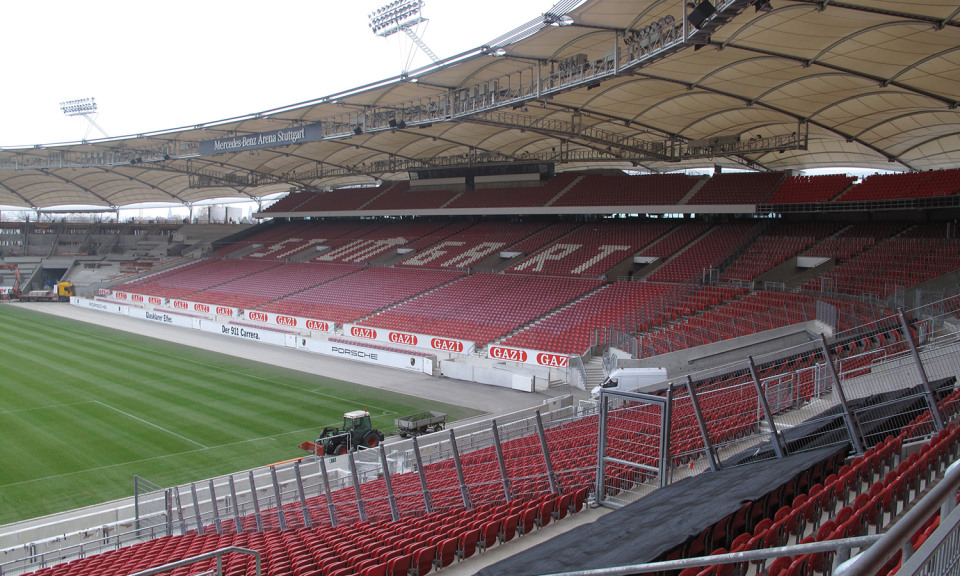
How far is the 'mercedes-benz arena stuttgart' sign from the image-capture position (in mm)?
32562

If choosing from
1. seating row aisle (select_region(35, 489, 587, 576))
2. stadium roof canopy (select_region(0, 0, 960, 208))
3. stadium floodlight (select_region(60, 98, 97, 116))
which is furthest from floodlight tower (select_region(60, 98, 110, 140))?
seating row aisle (select_region(35, 489, 587, 576))

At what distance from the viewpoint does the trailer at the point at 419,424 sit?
60.4ft

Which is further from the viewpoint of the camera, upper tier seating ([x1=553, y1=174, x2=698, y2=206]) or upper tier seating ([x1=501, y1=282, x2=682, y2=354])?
upper tier seating ([x1=553, y1=174, x2=698, y2=206])

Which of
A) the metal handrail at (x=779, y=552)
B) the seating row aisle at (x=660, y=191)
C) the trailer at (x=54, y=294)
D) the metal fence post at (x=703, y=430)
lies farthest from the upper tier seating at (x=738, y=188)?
the trailer at (x=54, y=294)

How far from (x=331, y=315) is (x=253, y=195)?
30.8 m

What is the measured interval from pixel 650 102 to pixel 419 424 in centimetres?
1674

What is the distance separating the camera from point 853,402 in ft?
32.0

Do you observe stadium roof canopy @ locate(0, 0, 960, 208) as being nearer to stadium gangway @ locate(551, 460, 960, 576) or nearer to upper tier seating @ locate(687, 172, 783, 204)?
upper tier seating @ locate(687, 172, 783, 204)

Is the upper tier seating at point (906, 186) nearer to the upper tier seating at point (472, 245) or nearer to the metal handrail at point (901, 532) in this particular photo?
the upper tier seating at point (472, 245)

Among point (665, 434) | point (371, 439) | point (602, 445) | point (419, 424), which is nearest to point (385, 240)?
point (419, 424)

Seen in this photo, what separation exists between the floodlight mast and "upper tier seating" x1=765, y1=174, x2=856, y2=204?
18.5m

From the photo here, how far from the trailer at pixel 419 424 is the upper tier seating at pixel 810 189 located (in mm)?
22644

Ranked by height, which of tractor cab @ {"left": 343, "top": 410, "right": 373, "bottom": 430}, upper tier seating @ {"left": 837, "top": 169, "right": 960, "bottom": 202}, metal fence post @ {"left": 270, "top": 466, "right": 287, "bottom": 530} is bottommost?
tractor cab @ {"left": 343, "top": 410, "right": 373, "bottom": 430}

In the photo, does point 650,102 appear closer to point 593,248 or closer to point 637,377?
point 593,248
